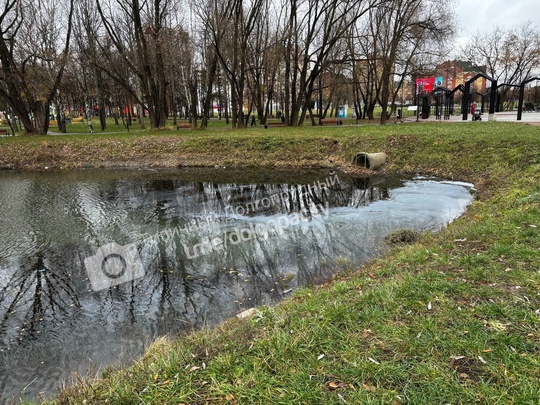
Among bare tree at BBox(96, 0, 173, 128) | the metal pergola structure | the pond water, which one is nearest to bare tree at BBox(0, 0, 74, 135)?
bare tree at BBox(96, 0, 173, 128)

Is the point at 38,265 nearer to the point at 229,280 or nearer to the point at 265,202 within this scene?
the point at 229,280

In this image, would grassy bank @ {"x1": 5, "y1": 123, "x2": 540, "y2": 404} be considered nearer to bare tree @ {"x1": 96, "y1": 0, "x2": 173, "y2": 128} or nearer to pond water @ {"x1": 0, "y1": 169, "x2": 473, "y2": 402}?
pond water @ {"x1": 0, "y1": 169, "x2": 473, "y2": 402}

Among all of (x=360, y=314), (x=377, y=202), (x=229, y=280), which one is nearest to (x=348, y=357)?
(x=360, y=314)

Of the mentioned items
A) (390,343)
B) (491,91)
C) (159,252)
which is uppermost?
(491,91)

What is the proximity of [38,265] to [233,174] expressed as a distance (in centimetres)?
1000

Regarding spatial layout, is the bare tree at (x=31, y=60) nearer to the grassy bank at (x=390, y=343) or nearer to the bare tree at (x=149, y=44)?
the bare tree at (x=149, y=44)

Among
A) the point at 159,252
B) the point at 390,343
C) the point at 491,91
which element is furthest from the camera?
the point at 491,91

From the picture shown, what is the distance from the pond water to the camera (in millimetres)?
4539

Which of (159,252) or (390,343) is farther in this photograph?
(159,252)

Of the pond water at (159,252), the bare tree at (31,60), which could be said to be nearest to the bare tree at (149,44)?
the bare tree at (31,60)

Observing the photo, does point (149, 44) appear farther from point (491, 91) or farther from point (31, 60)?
point (491, 91)

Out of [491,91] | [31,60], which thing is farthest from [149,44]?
[491,91]

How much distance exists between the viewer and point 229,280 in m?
5.96

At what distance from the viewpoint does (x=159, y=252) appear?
7.23 metres
